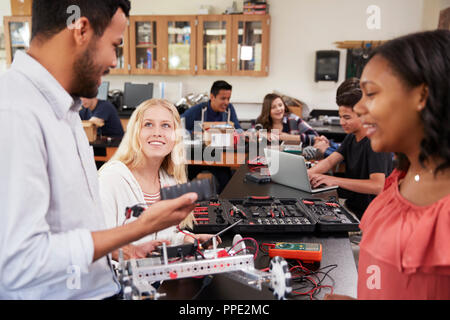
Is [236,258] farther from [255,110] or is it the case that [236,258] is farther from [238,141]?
[255,110]

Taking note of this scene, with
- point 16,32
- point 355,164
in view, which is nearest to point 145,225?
point 355,164

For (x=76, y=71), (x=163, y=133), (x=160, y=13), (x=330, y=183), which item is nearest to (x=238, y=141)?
(x=330, y=183)

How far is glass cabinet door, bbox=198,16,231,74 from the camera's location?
5695 millimetres

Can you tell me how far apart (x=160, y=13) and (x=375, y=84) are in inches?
→ 233

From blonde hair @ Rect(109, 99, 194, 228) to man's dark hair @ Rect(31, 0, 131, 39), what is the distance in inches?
37.0

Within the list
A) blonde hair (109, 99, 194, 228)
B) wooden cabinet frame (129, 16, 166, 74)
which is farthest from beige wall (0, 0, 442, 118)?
blonde hair (109, 99, 194, 228)

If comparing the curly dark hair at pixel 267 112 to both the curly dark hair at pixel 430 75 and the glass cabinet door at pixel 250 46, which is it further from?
the curly dark hair at pixel 430 75

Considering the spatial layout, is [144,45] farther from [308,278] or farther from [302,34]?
[308,278]

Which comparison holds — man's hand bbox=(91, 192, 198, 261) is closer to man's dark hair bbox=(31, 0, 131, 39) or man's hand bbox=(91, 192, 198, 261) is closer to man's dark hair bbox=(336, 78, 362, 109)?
man's dark hair bbox=(31, 0, 131, 39)

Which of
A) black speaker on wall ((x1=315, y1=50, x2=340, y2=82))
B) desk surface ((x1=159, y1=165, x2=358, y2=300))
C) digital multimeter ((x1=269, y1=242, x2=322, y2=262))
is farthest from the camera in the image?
black speaker on wall ((x1=315, y1=50, x2=340, y2=82))

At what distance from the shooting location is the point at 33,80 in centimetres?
86

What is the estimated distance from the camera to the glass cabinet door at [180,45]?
5.74 metres

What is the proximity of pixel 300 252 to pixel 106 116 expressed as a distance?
129 inches

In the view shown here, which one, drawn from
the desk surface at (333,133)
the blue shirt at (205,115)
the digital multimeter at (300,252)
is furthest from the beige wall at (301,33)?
the digital multimeter at (300,252)
